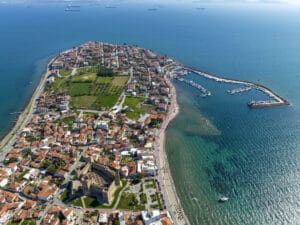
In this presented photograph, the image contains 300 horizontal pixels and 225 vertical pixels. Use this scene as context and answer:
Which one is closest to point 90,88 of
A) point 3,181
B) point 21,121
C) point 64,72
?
point 64,72

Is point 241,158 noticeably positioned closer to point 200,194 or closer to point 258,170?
point 258,170

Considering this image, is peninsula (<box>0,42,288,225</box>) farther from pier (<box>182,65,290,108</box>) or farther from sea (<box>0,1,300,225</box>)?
sea (<box>0,1,300,225</box>)

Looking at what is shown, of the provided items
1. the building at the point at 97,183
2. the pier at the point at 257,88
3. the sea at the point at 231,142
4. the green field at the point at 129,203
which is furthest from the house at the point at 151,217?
the pier at the point at 257,88

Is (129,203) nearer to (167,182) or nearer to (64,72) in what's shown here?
(167,182)

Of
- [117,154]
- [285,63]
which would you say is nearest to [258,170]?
[117,154]

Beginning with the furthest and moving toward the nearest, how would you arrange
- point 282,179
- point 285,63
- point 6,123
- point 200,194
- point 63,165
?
point 285,63 < point 6,123 < point 63,165 < point 282,179 < point 200,194

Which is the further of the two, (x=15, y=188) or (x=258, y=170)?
(x=258, y=170)
